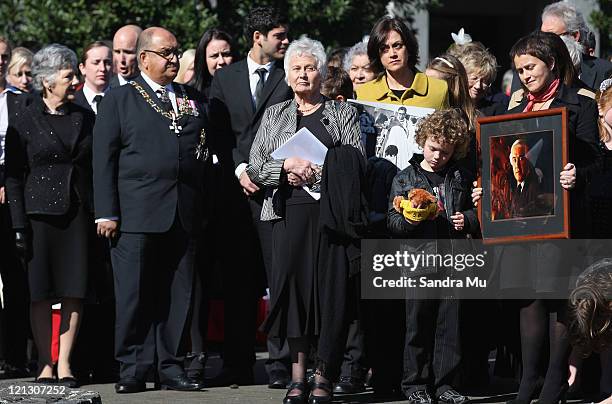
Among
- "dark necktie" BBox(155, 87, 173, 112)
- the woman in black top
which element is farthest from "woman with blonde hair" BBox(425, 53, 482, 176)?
the woman in black top

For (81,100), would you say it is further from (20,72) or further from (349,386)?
(349,386)

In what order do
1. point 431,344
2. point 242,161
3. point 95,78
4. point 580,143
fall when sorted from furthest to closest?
1. point 95,78
2. point 242,161
3. point 431,344
4. point 580,143

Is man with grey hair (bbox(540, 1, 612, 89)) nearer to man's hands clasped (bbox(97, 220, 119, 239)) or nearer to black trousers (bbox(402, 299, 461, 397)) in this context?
black trousers (bbox(402, 299, 461, 397))

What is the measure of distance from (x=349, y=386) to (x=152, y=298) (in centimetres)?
140

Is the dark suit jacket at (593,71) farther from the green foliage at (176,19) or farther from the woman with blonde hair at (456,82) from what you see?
the green foliage at (176,19)

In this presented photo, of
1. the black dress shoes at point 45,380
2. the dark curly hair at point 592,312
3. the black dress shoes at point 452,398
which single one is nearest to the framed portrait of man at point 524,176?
the black dress shoes at point 452,398

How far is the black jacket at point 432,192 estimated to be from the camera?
8.77 metres

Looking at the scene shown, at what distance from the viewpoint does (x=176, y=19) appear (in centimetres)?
1543

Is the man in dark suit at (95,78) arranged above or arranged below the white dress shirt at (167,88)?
above

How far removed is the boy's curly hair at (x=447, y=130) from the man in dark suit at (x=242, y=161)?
1485 millimetres

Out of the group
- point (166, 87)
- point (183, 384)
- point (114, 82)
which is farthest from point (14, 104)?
point (183, 384)

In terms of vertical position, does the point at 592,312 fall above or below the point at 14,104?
below

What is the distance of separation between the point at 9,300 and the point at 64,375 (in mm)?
1370

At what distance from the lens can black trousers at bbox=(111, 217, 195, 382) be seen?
9562 mm
